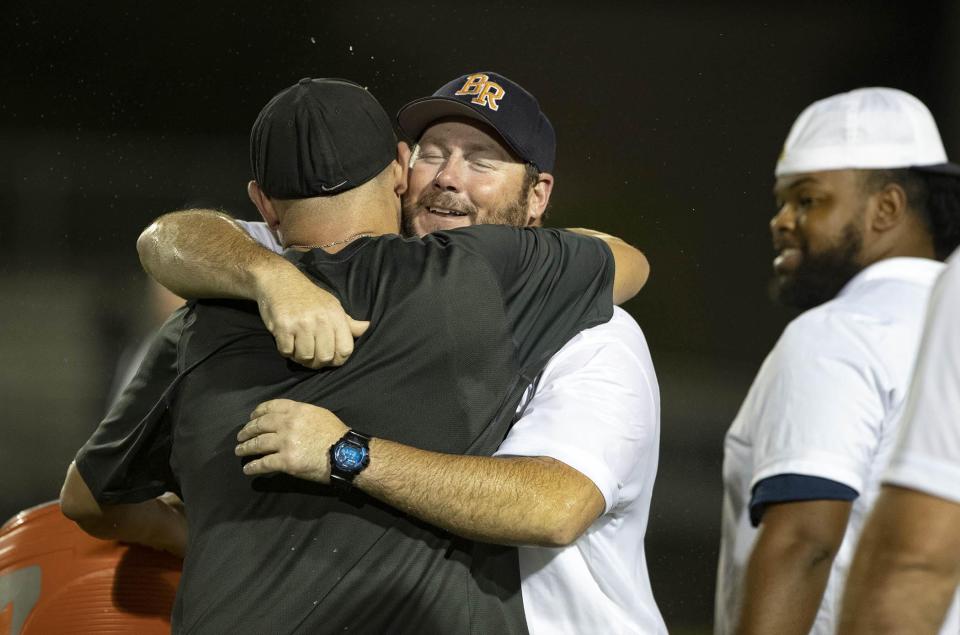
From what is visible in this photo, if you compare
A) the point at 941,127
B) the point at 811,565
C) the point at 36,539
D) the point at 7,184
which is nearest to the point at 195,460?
the point at 36,539

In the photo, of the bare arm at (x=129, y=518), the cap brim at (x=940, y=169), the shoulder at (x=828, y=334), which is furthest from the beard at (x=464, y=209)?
the cap brim at (x=940, y=169)

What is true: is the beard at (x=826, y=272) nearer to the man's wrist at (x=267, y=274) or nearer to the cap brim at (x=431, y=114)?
the cap brim at (x=431, y=114)

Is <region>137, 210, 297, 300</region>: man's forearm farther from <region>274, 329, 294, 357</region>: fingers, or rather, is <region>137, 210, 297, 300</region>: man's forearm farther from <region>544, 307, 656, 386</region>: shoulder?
<region>544, 307, 656, 386</region>: shoulder

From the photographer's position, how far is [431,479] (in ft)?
4.56

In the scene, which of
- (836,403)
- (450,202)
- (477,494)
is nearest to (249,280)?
(477,494)

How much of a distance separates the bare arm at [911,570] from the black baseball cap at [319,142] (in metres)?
0.83

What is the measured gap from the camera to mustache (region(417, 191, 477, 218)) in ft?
6.70

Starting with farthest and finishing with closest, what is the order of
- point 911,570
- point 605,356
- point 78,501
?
point 78,501 → point 605,356 → point 911,570

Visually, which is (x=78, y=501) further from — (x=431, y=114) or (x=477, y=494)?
(x=431, y=114)

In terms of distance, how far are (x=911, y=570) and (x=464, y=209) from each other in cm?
119

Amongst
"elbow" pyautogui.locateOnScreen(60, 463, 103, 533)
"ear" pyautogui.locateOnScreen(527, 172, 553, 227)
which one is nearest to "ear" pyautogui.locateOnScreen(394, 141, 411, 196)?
"ear" pyautogui.locateOnScreen(527, 172, 553, 227)

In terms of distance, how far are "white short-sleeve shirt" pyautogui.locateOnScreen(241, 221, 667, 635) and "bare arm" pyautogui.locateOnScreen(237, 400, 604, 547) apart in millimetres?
74

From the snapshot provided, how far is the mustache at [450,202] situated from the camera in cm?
204

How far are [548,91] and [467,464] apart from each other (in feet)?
12.4
